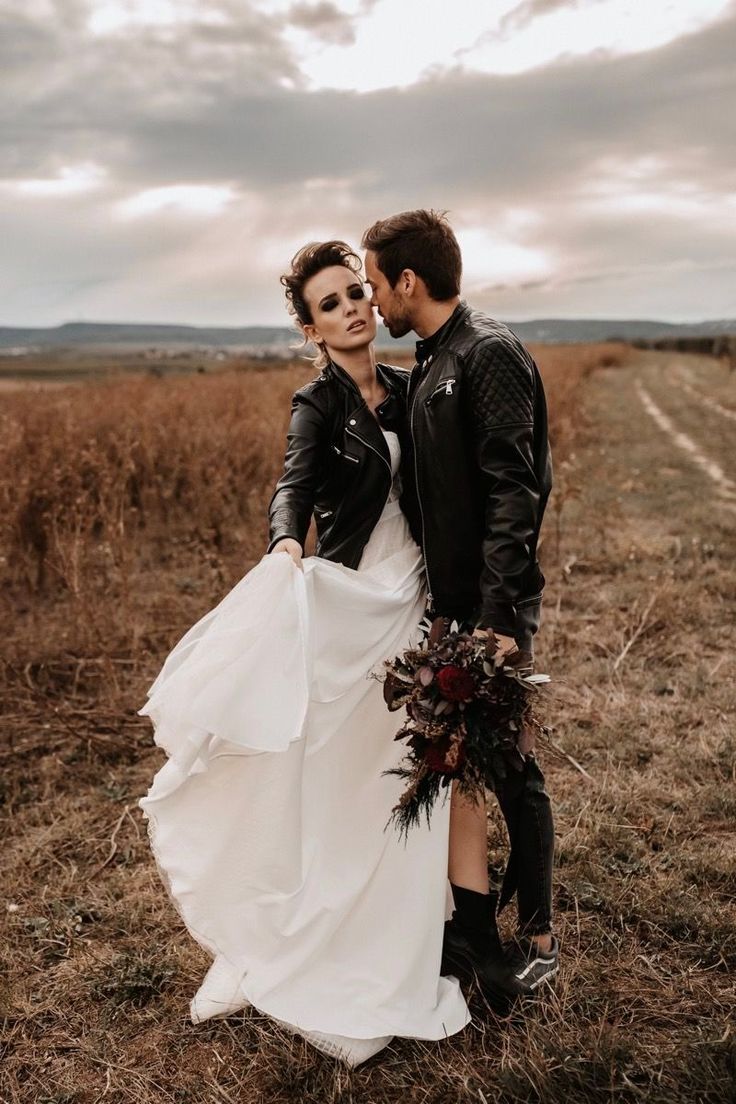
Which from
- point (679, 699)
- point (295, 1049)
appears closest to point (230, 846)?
point (295, 1049)

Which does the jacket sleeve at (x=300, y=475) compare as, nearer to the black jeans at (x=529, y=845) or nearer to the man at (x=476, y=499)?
the man at (x=476, y=499)

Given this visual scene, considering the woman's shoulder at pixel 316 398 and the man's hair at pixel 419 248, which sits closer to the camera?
the man's hair at pixel 419 248

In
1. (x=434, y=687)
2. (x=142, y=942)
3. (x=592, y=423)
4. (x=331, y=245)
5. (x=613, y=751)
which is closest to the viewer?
(x=434, y=687)

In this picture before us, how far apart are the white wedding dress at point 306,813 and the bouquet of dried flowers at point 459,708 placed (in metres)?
0.29

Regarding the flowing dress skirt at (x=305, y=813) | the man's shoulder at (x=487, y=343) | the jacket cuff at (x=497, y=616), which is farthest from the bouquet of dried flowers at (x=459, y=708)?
the man's shoulder at (x=487, y=343)

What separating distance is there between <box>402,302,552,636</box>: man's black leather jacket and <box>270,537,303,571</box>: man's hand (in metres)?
0.38

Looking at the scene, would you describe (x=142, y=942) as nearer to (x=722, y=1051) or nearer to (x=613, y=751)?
(x=722, y=1051)

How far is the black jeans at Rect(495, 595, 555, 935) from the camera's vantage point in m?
2.58

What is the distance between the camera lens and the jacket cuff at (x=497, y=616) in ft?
7.85

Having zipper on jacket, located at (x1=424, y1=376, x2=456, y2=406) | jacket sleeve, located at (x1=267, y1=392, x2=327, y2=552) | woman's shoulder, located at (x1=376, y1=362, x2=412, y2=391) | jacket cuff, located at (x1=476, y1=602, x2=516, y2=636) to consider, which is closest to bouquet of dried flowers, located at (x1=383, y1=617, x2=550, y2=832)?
jacket cuff, located at (x1=476, y1=602, x2=516, y2=636)

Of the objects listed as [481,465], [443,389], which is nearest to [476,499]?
[481,465]

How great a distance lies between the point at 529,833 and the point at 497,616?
0.72 m

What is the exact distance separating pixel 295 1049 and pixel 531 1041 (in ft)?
2.26

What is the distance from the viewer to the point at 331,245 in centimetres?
275
